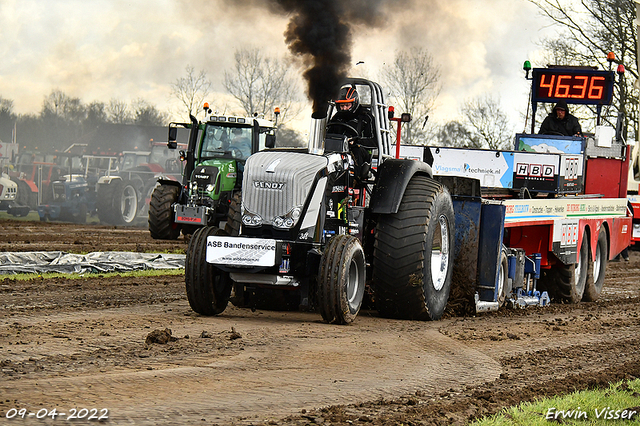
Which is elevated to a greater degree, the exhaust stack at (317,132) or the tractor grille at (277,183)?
the exhaust stack at (317,132)

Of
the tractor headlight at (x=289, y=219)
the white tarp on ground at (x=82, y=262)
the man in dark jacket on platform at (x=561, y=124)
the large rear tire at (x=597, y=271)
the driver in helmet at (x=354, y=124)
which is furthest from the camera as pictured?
the man in dark jacket on platform at (x=561, y=124)

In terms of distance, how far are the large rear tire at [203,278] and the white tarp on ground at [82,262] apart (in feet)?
16.9

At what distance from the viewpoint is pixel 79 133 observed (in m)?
39.8

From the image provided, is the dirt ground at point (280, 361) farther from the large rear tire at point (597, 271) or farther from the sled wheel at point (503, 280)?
the large rear tire at point (597, 271)

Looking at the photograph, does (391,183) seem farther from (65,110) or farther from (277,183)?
(65,110)

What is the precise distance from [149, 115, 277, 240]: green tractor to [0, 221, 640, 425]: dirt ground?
617 cm

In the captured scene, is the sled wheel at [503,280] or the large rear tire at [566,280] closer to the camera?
the sled wheel at [503,280]

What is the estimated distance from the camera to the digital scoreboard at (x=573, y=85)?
46.9ft

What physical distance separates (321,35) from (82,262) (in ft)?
20.3

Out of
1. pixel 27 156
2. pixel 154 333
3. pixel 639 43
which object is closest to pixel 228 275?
pixel 154 333

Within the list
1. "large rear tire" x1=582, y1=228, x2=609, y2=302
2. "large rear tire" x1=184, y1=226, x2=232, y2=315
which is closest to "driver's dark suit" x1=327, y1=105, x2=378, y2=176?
"large rear tire" x1=184, y1=226, x2=232, y2=315

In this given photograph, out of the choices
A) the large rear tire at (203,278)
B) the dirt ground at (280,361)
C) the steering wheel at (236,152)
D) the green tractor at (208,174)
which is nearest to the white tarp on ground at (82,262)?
the green tractor at (208,174)

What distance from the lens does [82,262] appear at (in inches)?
523

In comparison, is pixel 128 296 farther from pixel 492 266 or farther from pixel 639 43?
pixel 639 43
